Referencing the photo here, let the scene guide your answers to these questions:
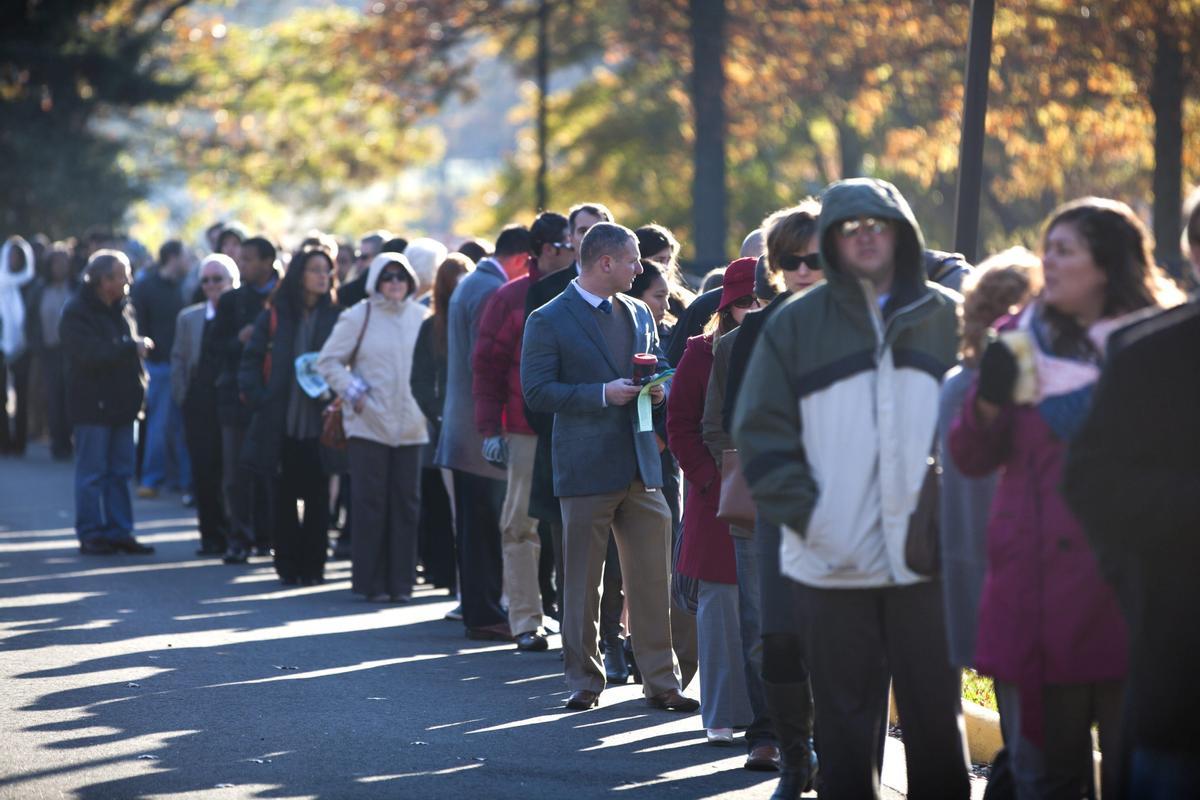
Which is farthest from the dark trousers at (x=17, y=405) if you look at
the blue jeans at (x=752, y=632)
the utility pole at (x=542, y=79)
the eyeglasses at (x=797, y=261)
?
the eyeglasses at (x=797, y=261)

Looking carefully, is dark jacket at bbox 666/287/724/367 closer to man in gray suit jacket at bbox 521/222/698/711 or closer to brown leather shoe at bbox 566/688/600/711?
man in gray suit jacket at bbox 521/222/698/711

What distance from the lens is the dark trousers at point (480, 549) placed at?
11.0 m

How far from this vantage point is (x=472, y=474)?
1104cm

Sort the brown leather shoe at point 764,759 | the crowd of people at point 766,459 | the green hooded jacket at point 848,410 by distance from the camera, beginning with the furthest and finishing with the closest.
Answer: the brown leather shoe at point 764,759
the green hooded jacket at point 848,410
the crowd of people at point 766,459

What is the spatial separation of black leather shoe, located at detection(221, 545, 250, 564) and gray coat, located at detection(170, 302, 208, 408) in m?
1.29

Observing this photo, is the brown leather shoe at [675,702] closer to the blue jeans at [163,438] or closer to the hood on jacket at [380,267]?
the hood on jacket at [380,267]

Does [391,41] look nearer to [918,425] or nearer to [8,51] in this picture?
[8,51]

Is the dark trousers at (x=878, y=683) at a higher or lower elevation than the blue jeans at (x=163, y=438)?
lower

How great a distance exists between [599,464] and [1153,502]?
436 centimetres

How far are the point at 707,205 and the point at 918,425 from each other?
2078 centimetres

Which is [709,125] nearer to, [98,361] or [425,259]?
[98,361]

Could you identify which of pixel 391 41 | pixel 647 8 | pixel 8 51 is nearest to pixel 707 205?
pixel 647 8

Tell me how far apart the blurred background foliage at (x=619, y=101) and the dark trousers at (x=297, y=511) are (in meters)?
13.2

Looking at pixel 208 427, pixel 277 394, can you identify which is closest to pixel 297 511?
pixel 277 394
